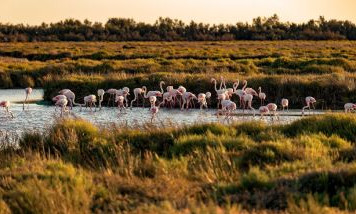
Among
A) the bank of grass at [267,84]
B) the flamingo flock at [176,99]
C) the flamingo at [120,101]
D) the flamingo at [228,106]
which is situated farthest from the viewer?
the bank of grass at [267,84]

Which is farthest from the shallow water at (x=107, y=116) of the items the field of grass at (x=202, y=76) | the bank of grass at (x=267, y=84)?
the field of grass at (x=202, y=76)

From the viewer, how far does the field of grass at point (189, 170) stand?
339 inches

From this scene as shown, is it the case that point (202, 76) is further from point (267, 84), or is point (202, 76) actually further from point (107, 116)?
point (107, 116)

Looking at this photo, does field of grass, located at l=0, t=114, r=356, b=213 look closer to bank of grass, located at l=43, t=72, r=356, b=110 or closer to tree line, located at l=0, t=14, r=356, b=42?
bank of grass, located at l=43, t=72, r=356, b=110

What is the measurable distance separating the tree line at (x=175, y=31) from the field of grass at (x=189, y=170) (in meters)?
85.1

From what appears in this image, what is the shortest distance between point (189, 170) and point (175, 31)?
100451 millimetres

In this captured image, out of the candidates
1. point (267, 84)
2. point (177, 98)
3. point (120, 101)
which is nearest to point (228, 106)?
point (120, 101)

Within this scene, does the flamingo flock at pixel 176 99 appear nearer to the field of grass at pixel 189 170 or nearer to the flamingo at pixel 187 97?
the flamingo at pixel 187 97

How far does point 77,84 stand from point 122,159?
16.5m

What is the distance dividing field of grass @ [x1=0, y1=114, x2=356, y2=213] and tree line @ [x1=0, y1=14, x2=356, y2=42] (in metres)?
85.1

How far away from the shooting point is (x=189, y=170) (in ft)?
34.9

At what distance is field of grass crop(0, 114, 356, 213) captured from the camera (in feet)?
28.2

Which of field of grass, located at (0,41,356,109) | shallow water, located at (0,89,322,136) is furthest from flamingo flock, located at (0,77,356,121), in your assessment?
field of grass, located at (0,41,356,109)

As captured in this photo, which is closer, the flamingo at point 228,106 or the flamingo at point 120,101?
the flamingo at point 228,106
